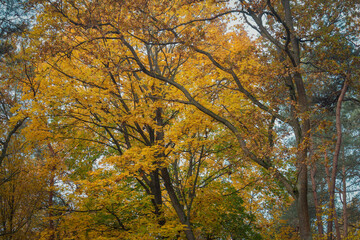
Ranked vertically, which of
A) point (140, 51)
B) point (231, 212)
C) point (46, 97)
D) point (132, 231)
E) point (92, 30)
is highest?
point (140, 51)

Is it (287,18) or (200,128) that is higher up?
(287,18)

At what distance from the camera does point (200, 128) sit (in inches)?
308

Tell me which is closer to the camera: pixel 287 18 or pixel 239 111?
pixel 287 18

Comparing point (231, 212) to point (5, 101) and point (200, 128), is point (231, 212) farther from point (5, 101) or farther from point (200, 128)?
point (5, 101)

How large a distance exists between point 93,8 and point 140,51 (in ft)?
8.90

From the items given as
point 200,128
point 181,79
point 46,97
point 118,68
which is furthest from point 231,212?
point 46,97

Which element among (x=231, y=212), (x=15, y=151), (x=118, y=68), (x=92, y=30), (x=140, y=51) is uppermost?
(x=140, y=51)

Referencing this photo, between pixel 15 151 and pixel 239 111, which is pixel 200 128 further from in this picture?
pixel 15 151

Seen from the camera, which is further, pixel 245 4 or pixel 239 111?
pixel 239 111

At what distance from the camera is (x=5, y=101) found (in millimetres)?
8594

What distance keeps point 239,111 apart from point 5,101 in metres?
6.83

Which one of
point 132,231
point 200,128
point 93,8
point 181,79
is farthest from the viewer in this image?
point 181,79

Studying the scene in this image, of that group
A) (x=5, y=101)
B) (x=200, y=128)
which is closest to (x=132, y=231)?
(x=200, y=128)

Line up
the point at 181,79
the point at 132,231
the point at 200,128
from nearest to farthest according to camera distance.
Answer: the point at 132,231 → the point at 200,128 → the point at 181,79
